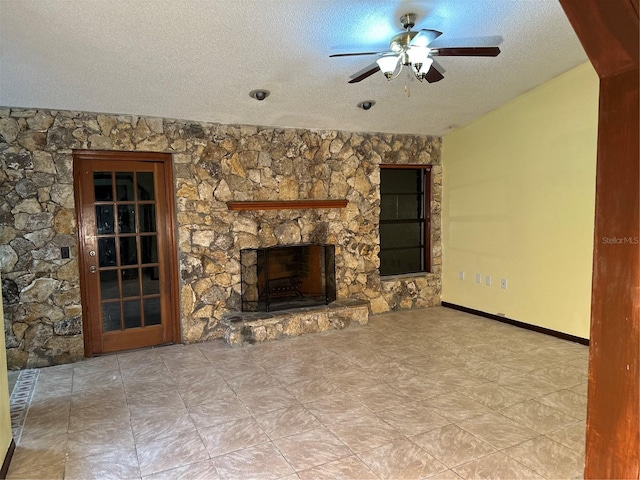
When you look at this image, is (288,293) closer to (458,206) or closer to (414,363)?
(414,363)

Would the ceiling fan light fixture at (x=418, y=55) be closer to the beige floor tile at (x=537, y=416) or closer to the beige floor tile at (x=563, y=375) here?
the beige floor tile at (x=537, y=416)

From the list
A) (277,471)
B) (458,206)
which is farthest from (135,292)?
(458,206)

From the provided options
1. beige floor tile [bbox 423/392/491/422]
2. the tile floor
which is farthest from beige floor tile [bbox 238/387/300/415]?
beige floor tile [bbox 423/392/491/422]

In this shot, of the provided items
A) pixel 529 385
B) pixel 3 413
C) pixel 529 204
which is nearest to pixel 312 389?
pixel 529 385

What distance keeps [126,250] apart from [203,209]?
2.93 feet

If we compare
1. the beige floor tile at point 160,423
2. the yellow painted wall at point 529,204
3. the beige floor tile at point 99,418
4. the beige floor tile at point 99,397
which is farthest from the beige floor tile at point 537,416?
the beige floor tile at point 99,397

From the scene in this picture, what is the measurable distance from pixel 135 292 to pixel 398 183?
12.2 ft

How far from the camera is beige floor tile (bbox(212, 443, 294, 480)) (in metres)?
2.29

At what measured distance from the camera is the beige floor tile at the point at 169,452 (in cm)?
241

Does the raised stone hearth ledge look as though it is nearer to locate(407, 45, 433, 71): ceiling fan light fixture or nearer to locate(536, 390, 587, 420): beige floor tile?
locate(536, 390, 587, 420): beige floor tile

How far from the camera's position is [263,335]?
4.55m

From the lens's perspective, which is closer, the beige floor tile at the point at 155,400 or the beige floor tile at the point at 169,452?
the beige floor tile at the point at 169,452

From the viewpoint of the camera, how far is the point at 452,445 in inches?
99.9

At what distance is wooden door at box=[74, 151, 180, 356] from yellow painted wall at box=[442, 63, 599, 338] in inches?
147
